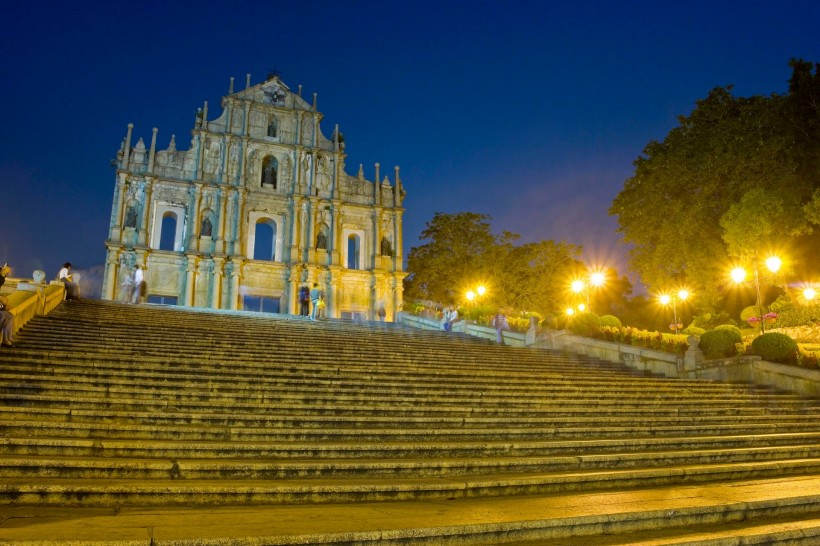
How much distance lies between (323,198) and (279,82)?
9.75 metres

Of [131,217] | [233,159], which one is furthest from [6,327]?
[233,159]

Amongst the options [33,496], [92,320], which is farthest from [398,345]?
[33,496]

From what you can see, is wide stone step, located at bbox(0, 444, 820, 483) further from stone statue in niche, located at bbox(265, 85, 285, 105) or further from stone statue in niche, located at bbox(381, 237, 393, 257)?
stone statue in niche, located at bbox(265, 85, 285, 105)

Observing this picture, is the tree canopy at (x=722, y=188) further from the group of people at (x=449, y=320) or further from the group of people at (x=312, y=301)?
the group of people at (x=312, y=301)

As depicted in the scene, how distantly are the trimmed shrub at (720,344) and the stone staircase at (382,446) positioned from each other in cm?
270

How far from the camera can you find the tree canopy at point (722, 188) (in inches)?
785

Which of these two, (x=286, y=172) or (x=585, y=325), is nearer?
(x=585, y=325)

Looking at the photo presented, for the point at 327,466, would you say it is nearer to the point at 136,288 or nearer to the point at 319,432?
the point at 319,432

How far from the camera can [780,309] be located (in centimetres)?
2470

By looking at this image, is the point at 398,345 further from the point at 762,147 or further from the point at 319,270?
the point at 319,270

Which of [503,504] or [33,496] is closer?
[33,496]

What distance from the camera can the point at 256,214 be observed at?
123 feet

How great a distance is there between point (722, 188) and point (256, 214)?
27.5m

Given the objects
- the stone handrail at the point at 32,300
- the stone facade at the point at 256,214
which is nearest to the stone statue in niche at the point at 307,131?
the stone facade at the point at 256,214
